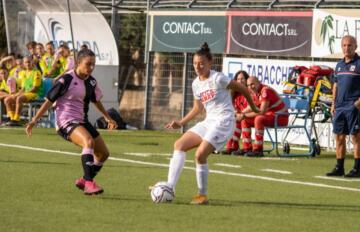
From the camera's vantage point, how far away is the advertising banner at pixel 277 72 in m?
22.8

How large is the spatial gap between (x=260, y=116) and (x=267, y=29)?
4.84 m

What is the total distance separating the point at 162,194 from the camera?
1240 cm

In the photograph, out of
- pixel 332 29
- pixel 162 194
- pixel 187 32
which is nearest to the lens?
pixel 162 194

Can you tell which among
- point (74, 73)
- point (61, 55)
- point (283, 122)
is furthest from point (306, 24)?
point (74, 73)

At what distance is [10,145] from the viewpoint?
20688 mm

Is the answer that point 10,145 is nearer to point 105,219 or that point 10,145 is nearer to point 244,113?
point 244,113

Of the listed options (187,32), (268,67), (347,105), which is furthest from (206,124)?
(187,32)

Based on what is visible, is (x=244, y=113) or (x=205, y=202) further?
(x=244, y=113)

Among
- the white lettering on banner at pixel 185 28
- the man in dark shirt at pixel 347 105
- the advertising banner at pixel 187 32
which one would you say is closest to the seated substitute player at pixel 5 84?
the advertising banner at pixel 187 32

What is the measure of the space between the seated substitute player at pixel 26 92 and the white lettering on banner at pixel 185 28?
10.5 feet

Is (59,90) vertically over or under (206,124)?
over

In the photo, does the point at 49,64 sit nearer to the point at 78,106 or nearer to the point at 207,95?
the point at 78,106

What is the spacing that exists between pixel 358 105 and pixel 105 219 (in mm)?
6536

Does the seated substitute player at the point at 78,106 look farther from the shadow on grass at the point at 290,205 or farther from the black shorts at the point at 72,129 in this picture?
Answer: the shadow on grass at the point at 290,205
